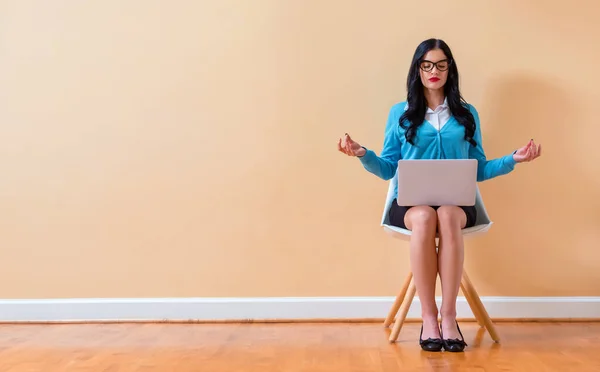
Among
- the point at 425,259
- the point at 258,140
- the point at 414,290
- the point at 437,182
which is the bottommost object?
the point at 414,290

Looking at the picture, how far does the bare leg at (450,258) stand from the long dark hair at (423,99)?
0.43 m

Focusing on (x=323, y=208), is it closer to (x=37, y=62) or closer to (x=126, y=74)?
(x=126, y=74)

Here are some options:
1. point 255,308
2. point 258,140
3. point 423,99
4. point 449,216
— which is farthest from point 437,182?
point 255,308

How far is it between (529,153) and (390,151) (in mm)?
596

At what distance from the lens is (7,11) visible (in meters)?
3.41

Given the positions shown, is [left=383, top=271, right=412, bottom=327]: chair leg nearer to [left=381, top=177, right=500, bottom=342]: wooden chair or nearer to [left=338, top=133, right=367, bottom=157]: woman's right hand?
[left=381, top=177, right=500, bottom=342]: wooden chair

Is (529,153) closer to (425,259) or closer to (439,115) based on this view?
(439,115)

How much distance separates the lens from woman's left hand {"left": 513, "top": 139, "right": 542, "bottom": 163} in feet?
8.92

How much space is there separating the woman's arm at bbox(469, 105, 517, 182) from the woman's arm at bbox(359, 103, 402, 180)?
0.32 metres

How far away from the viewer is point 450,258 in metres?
2.70

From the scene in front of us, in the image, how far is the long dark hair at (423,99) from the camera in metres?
2.99

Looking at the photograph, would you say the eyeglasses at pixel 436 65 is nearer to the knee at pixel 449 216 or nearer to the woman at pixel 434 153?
the woman at pixel 434 153

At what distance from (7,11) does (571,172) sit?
276 centimetres

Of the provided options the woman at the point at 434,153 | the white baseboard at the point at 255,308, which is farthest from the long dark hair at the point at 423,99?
the white baseboard at the point at 255,308
